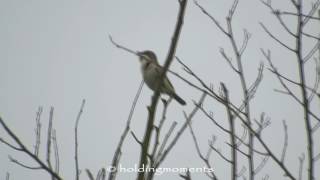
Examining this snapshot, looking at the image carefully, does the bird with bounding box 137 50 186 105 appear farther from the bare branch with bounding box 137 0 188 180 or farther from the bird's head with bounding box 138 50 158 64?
the bare branch with bounding box 137 0 188 180

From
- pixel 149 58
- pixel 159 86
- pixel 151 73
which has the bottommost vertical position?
pixel 159 86

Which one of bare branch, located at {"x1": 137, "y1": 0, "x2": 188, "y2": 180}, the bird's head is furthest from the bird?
bare branch, located at {"x1": 137, "y1": 0, "x2": 188, "y2": 180}

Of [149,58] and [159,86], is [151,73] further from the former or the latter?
[159,86]

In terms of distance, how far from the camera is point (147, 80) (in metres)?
7.00

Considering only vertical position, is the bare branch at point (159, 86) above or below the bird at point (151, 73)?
below

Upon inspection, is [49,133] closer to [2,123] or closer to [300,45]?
[2,123]

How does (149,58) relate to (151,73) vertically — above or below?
above

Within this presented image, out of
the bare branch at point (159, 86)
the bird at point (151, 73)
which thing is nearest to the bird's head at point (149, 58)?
the bird at point (151, 73)

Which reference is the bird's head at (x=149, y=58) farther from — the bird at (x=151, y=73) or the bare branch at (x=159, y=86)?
the bare branch at (x=159, y=86)

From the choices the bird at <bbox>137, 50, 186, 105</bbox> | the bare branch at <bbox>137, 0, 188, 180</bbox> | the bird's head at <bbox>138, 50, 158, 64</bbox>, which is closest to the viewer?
the bare branch at <bbox>137, 0, 188, 180</bbox>

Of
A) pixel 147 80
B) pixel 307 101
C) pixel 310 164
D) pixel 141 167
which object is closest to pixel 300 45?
pixel 307 101

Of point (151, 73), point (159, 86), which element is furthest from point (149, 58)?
point (159, 86)

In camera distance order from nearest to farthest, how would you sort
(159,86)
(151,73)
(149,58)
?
(159,86) → (151,73) → (149,58)

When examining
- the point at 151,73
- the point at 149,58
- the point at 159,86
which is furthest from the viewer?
the point at 149,58
